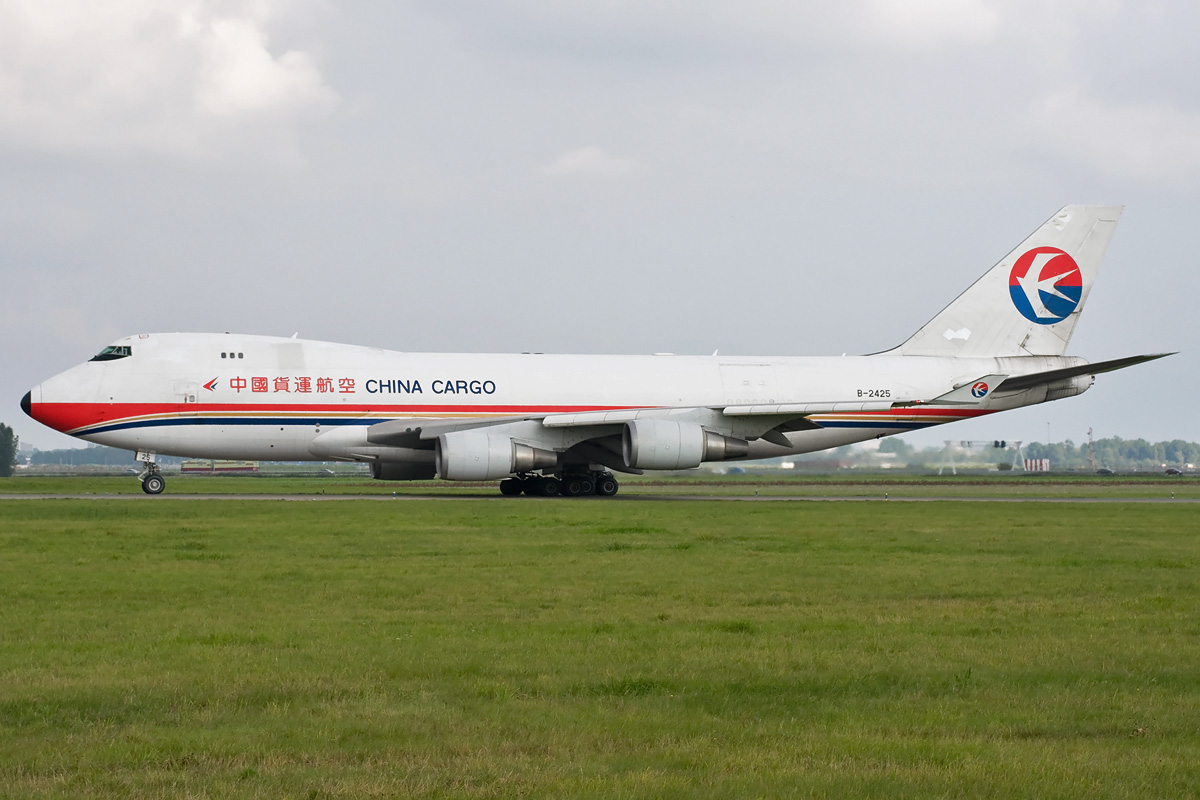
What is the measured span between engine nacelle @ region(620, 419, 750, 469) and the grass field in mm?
13765

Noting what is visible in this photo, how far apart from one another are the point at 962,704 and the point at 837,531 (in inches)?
527

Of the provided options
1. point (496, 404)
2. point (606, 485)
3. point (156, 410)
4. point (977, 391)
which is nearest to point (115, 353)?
point (156, 410)

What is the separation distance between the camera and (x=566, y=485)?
3394 cm

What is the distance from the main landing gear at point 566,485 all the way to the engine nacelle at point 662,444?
81.8 inches

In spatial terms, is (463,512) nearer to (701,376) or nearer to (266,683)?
(701,376)

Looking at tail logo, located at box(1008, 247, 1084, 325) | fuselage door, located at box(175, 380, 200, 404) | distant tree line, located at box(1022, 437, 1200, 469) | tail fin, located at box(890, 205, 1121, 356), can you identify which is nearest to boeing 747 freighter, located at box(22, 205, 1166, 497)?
fuselage door, located at box(175, 380, 200, 404)

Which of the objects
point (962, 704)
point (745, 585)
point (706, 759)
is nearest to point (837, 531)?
point (745, 585)

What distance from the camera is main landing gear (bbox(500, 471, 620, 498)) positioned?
33.9 metres

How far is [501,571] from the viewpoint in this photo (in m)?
14.2

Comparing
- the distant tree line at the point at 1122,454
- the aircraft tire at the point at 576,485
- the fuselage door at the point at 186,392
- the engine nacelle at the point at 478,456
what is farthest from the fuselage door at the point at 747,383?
the distant tree line at the point at 1122,454

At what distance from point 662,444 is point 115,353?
1421 cm

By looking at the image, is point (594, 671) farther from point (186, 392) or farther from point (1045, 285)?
point (1045, 285)

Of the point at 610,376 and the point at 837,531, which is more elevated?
the point at 610,376

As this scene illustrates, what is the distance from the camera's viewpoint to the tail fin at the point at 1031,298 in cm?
3841
